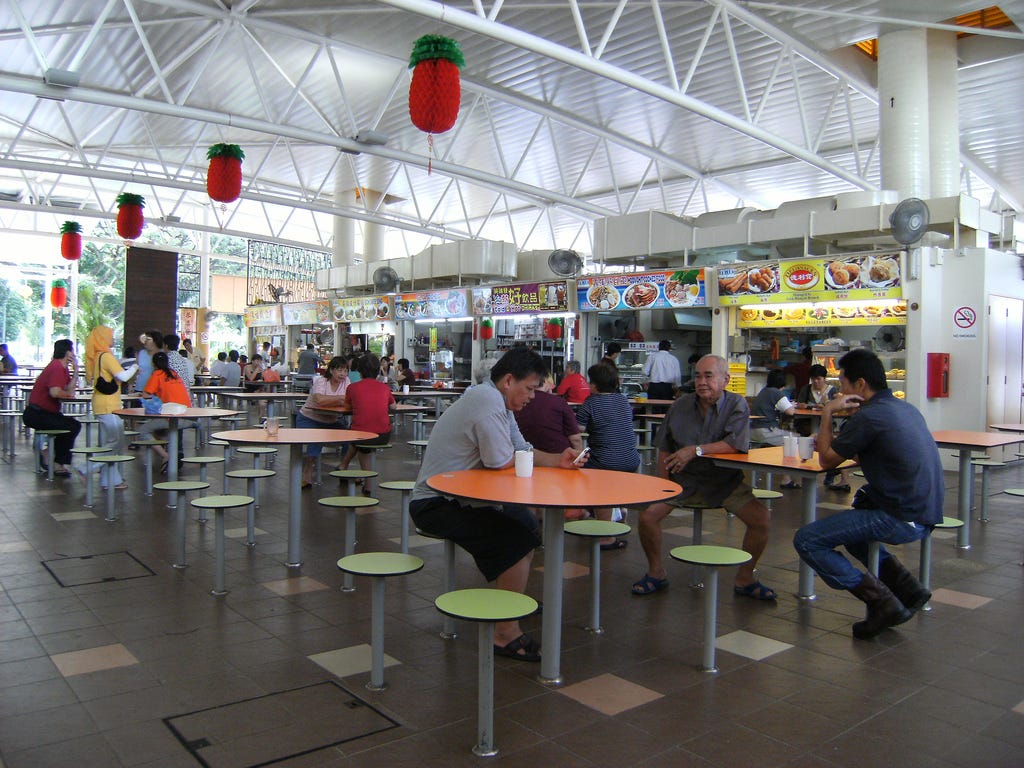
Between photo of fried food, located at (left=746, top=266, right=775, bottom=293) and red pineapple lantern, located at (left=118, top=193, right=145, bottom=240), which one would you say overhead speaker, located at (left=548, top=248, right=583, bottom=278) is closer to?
photo of fried food, located at (left=746, top=266, right=775, bottom=293)

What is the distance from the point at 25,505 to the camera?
20.4 ft

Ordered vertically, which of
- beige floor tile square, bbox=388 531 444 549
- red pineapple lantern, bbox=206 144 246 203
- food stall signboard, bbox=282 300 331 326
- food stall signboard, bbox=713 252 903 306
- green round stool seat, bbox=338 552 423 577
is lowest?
beige floor tile square, bbox=388 531 444 549

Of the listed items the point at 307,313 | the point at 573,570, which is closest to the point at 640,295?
the point at 573,570

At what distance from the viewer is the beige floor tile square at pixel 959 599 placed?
4.15 m

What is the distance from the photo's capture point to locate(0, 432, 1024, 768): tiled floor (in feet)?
8.11

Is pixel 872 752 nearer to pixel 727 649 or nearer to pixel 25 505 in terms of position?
pixel 727 649

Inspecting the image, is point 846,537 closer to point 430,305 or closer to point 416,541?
point 416,541

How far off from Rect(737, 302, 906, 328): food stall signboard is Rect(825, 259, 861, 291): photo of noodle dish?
1.70 feet

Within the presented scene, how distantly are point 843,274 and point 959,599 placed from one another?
5547 millimetres

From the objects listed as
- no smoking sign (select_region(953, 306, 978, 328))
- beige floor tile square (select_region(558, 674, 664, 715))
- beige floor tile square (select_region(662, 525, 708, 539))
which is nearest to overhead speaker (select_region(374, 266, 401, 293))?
no smoking sign (select_region(953, 306, 978, 328))

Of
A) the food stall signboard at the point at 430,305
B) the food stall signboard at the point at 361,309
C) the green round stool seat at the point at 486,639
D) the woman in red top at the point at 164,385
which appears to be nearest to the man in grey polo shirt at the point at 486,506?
the green round stool seat at the point at 486,639

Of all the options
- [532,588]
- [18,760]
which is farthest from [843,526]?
[18,760]

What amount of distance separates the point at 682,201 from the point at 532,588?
1657 centimetres

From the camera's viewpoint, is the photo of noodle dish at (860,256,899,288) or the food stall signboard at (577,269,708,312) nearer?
the photo of noodle dish at (860,256,899,288)
